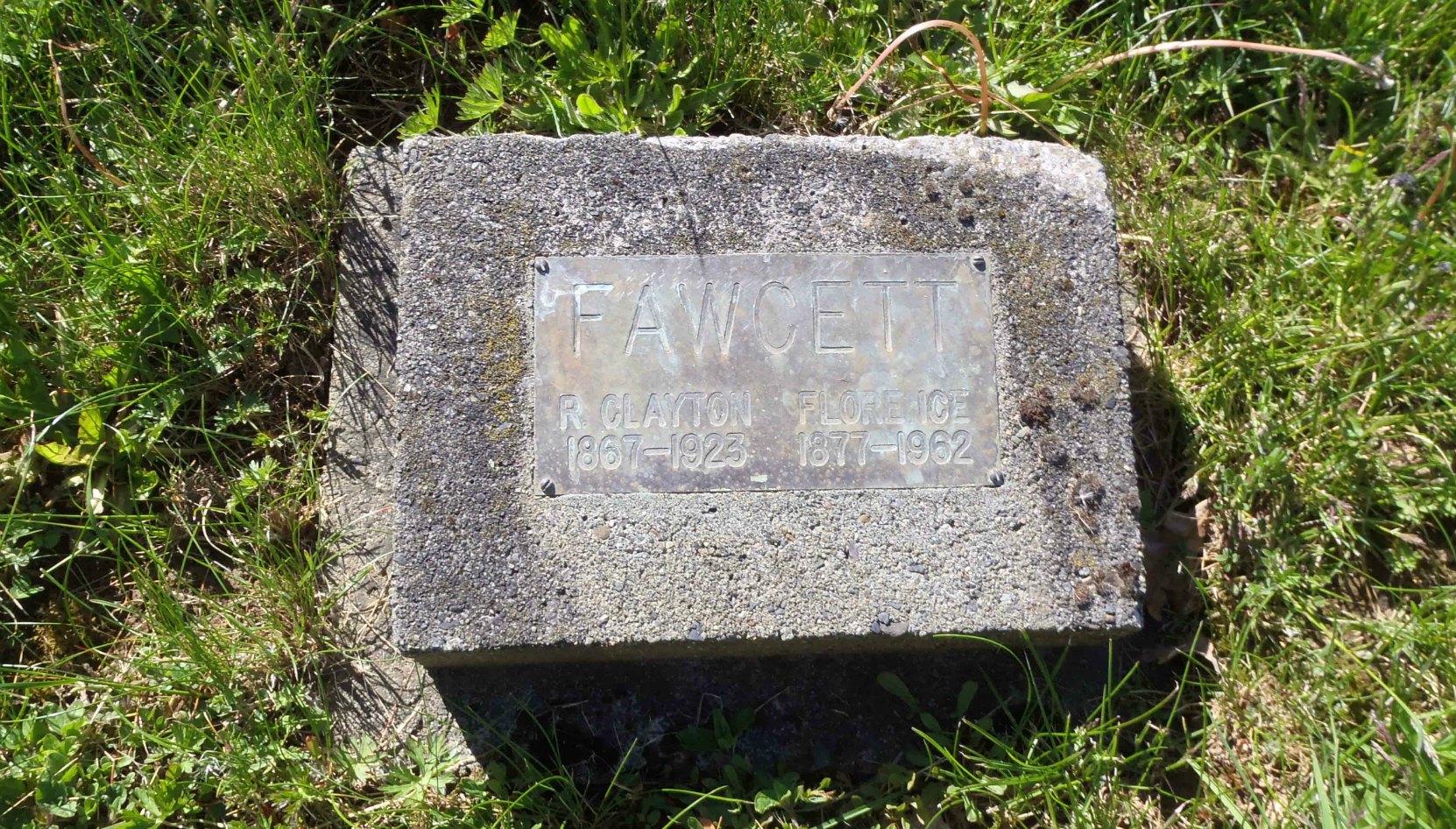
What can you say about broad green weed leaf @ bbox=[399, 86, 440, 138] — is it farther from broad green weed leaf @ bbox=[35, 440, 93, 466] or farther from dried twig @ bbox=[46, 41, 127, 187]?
broad green weed leaf @ bbox=[35, 440, 93, 466]

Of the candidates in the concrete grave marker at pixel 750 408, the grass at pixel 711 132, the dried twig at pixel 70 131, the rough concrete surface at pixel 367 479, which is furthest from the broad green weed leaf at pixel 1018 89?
the dried twig at pixel 70 131

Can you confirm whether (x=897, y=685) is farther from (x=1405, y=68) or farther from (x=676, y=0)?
(x=1405, y=68)

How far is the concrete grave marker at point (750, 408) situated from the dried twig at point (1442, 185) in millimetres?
920

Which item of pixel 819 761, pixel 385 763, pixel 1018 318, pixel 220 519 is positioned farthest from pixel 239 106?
pixel 819 761

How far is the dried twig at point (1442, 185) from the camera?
6.83ft

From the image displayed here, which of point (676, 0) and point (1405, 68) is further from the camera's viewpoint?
point (1405, 68)

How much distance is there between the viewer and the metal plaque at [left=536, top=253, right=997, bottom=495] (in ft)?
5.47

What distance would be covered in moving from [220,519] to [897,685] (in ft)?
4.92

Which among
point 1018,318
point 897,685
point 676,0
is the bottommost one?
point 897,685

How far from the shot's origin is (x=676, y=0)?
7.12ft

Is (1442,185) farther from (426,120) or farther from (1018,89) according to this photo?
(426,120)

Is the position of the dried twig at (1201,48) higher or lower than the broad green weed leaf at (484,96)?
higher

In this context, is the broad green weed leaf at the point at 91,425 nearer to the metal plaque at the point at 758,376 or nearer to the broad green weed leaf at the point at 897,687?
the metal plaque at the point at 758,376

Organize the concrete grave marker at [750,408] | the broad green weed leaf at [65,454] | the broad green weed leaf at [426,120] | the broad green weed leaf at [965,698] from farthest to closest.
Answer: the broad green weed leaf at [426,120] < the broad green weed leaf at [65,454] < the broad green weed leaf at [965,698] < the concrete grave marker at [750,408]
